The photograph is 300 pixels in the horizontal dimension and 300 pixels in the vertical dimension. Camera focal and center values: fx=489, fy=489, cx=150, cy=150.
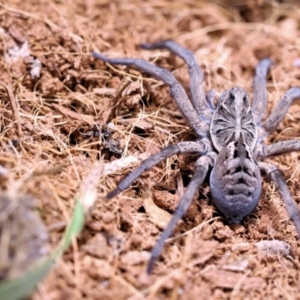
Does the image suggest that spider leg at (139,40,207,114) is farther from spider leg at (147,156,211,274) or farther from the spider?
spider leg at (147,156,211,274)

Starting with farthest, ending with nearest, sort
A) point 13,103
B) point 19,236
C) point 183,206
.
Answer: point 13,103, point 183,206, point 19,236

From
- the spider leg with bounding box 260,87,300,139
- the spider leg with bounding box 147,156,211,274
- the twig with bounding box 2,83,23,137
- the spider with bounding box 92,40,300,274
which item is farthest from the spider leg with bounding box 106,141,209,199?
the twig with bounding box 2,83,23,137

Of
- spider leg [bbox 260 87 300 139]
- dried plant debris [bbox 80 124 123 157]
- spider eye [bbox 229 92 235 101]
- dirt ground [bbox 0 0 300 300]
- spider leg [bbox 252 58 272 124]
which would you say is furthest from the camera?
spider leg [bbox 252 58 272 124]

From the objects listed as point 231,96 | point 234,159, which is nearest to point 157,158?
point 234,159

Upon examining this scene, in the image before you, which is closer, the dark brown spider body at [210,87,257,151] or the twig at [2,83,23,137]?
the twig at [2,83,23,137]

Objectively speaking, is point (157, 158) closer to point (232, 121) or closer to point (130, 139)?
point (130, 139)

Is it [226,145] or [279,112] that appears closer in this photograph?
[226,145]

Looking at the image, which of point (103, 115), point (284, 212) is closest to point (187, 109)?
point (103, 115)

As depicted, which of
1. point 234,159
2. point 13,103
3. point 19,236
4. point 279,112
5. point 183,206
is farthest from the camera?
point 279,112
